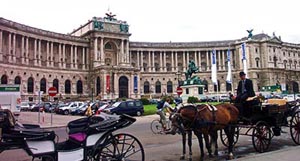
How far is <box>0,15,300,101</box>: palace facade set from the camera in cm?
6606

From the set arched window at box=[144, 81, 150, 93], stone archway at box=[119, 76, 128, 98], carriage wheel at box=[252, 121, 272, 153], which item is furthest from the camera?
arched window at box=[144, 81, 150, 93]

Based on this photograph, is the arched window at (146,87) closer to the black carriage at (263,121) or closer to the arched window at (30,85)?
the arched window at (30,85)

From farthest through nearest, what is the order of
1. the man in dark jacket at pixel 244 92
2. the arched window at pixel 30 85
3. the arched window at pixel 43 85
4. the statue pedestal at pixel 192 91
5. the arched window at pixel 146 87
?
the arched window at pixel 146 87 → the arched window at pixel 43 85 → the arched window at pixel 30 85 → the statue pedestal at pixel 192 91 → the man in dark jacket at pixel 244 92

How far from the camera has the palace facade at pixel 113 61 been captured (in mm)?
66062

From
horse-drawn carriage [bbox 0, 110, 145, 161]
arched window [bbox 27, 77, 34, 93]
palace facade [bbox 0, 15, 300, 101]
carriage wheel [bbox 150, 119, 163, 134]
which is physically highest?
palace facade [bbox 0, 15, 300, 101]

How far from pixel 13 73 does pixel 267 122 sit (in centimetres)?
6164

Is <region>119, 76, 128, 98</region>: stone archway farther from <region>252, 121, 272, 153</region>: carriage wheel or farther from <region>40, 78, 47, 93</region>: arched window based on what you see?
<region>252, 121, 272, 153</region>: carriage wheel

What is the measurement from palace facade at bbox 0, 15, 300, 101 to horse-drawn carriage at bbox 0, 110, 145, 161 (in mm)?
59266

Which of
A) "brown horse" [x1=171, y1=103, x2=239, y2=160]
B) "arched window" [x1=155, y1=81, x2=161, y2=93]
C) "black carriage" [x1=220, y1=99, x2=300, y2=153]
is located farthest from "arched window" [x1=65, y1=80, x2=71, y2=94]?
"brown horse" [x1=171, y1=103, x2=239, y2=160]

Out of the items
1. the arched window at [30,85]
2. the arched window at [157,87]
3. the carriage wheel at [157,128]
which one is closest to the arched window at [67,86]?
the arched window at [30,85]

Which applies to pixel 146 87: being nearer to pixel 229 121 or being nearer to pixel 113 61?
pixel 113 61

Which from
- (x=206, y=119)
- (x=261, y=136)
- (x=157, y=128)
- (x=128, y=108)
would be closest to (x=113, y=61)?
(x=128, y=108)

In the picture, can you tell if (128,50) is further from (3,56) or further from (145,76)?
(3,56)

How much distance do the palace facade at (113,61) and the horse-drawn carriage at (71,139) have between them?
2333 inches
